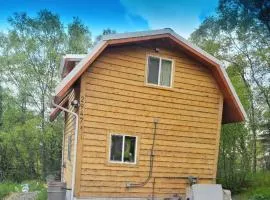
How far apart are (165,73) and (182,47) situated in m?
0.99

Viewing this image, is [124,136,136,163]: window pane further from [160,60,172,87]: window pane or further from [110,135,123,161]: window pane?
[160,60,172,87]: window pane

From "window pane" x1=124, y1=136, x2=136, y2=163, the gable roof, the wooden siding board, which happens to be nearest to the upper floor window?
the wooden siding board

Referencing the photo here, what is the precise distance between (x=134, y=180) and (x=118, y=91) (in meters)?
2.71

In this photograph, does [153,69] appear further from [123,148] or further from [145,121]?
[123,148]

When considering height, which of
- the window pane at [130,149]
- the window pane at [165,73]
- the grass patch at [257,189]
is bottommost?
the grass patch at [257,189]

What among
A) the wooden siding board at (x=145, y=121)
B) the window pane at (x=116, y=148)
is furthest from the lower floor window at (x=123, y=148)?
the wooden siding board at (x=145, y=121)

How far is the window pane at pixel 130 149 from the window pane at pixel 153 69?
75.7 inches

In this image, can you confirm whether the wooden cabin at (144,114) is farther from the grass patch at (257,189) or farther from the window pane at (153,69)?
the grass patch at (257,189)

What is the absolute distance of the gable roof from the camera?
979 cm

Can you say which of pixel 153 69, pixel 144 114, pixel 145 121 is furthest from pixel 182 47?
pixel 145 121

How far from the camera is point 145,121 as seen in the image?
11188 mm

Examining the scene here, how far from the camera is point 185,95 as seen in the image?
1187cm

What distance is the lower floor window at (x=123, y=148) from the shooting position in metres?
10.7

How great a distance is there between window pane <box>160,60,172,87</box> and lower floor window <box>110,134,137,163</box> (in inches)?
81.8
